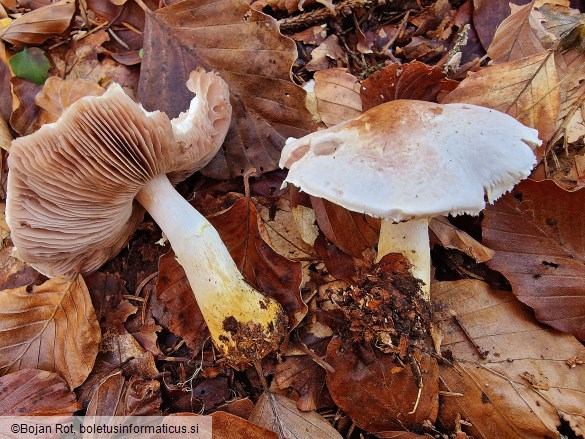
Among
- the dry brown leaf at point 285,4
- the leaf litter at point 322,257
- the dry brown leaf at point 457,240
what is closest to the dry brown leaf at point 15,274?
the leaf litter at point 322,257

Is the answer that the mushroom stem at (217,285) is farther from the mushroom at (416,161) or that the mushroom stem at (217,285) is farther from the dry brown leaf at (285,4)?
the dry brown leaf at (285,4)

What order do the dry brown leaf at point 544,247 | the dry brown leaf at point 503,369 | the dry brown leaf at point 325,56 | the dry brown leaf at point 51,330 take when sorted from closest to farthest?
the dry brown leaf at point 503,369 → the dry brown leaf at point 544,247 → the dry brown leaf at point 51,330 → the dry brown leaf at point 325,56

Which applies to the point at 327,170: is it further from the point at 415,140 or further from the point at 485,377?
the point at 485,377

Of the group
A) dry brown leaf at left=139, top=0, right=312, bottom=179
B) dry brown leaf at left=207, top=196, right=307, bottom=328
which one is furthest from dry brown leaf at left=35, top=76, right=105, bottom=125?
dry brown leaf at left=207, top=196, right=307, bottom=328

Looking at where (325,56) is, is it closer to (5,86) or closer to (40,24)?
(40,24)

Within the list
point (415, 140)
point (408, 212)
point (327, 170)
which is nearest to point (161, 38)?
point (327, 170)

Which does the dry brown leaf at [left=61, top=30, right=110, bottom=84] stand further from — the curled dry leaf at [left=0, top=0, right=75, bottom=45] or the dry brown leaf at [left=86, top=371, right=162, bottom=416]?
the dry brown leaf at [left=86, top=371, right=162, bottom=416]
